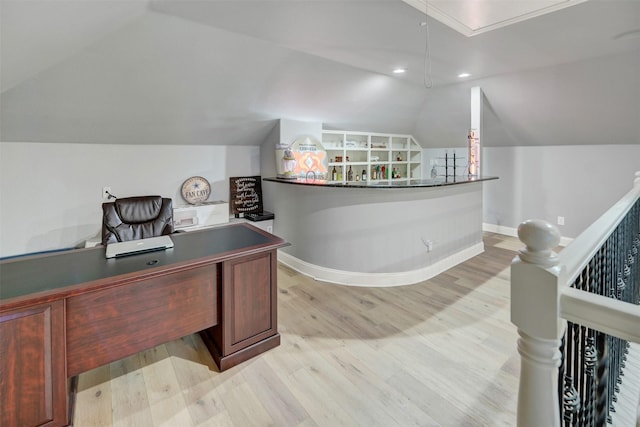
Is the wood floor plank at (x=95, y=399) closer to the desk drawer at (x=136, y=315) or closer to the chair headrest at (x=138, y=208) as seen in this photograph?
the desk drawer at (x=136, y=315)

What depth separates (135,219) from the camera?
2834mm

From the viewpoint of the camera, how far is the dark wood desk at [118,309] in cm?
140

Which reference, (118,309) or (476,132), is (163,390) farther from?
(476,132)

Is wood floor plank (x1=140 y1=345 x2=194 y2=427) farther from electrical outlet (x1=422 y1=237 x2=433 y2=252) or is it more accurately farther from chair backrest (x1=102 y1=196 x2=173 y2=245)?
electrical outlet (x1=422 y1=237 x2=433 y2=252)

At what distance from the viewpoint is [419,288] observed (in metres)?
3.26

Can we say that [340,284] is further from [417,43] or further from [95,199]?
[95,199]

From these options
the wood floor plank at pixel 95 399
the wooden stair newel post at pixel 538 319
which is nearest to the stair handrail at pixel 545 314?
the wooden stair newel post at pixel 538 319

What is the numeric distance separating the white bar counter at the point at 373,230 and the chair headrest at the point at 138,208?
1.38 metres

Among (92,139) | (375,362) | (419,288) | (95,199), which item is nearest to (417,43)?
(419,288)

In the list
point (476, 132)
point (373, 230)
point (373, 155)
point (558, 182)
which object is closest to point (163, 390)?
point (373, 230)

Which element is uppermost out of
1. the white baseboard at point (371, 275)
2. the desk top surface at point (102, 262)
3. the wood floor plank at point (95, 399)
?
the desk top surface at point (102, 262)

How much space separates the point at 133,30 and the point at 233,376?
2.69 m

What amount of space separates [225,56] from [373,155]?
3658 mm

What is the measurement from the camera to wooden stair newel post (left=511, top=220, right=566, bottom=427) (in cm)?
69
